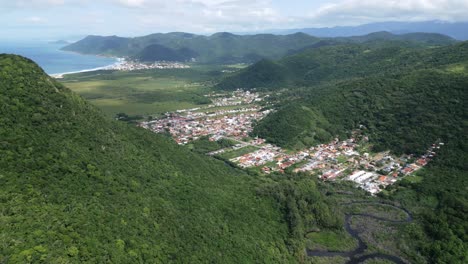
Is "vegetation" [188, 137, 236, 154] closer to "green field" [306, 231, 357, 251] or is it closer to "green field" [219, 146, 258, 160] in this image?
"green field" [219, 146, 258, 160]

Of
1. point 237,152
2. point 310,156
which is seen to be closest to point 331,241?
point 310,156

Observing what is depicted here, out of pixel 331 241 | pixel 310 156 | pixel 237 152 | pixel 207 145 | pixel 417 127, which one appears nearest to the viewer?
pixel 331 241

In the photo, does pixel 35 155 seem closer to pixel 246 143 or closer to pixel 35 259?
pixel 35 259

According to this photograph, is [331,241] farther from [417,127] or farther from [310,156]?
[417,127]

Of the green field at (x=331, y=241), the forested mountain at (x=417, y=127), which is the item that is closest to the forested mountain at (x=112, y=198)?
the green field at (x=331, y=241)

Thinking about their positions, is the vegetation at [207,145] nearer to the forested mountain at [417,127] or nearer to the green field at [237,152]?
the green field at [237,152]

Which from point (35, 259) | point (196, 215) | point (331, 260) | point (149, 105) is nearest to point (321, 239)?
point (331, 260)
